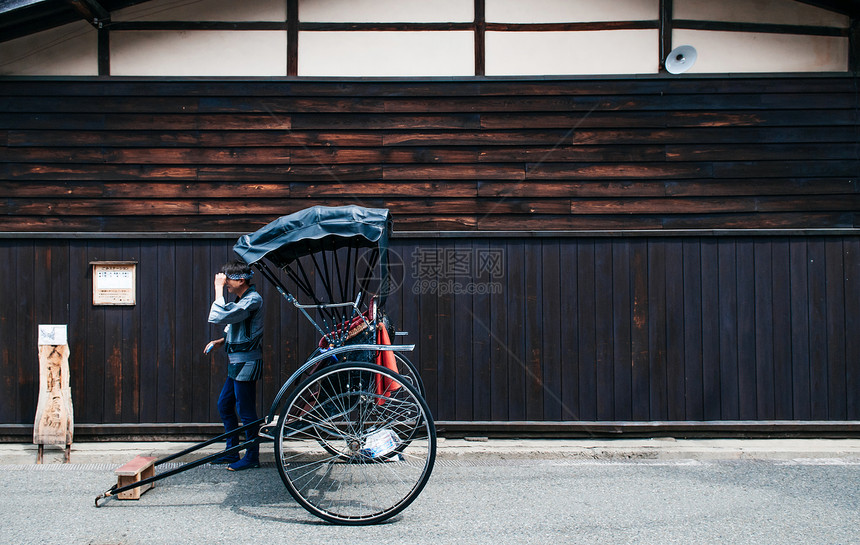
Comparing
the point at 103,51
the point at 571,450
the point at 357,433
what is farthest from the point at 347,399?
the point at 103,51

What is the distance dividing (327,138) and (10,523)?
4.31 m

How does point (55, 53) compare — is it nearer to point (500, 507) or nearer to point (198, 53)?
point (198, 53)

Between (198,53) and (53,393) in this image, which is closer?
(53,393)

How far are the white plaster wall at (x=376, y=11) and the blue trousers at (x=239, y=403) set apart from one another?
3939 mm

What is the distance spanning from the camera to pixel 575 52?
6.45m

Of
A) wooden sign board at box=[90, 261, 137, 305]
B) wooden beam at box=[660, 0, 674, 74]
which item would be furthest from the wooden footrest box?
wooden beam at box=[660, 0, 674, 74]

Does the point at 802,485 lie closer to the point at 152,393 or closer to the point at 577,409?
the point at 577,409

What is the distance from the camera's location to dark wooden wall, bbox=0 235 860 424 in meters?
6.18

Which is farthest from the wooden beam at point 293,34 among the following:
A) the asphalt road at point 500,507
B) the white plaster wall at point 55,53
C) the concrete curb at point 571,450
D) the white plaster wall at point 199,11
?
the asphalt road at point 500,507

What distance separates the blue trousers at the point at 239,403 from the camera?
16.5 feet

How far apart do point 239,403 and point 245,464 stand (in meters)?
0.59

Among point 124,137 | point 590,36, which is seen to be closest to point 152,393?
point 124,137

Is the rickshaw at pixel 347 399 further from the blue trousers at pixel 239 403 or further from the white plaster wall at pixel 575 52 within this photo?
the white plaster wall at pixel 575 52

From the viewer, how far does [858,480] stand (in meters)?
5.02
